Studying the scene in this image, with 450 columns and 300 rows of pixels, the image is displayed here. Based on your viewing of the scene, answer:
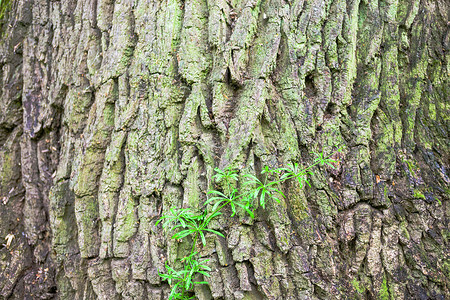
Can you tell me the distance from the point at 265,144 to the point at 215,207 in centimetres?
43

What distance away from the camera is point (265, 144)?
5.25 ft

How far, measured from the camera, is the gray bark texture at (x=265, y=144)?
1563mm

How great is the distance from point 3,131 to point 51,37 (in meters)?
0.82

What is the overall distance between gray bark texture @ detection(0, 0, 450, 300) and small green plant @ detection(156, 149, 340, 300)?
0.05 meters

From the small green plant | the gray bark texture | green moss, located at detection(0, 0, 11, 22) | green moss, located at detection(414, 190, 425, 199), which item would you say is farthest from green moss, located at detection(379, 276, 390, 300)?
green moss, located at detection(0, 0, 11, 22)

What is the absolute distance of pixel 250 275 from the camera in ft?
4.99

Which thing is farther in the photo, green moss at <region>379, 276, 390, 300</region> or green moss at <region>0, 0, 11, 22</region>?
green moss at <region>0, 0, 11, 22</region>

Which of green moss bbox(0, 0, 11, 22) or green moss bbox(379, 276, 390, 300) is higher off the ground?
green moss bbox(0, 0, 11, 22)

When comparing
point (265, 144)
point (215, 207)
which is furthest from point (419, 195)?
point (215, 207)

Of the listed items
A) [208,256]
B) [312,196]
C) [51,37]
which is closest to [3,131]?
[51,37]

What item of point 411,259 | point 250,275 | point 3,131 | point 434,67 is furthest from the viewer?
point 3,131

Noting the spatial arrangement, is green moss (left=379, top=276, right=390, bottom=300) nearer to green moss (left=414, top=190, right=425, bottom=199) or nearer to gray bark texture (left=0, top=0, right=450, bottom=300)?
gray bark texture (left=0, top=0, right=450, bottom=300)

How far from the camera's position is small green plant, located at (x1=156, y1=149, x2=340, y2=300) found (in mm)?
1446

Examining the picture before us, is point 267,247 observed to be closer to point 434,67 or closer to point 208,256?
point 208,256
